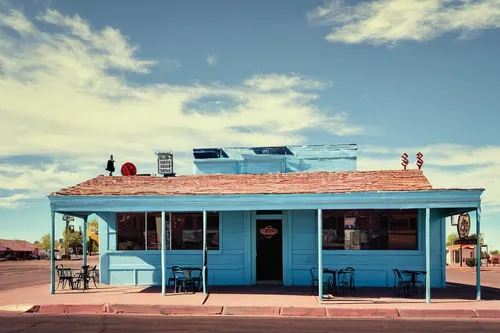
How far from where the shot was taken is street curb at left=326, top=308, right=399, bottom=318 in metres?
13.6

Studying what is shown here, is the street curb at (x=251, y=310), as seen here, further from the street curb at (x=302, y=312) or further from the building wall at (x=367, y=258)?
the building wall at (x=367, y=258)

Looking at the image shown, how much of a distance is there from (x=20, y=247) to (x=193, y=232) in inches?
2673

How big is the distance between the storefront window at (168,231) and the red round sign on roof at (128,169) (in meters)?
2.87

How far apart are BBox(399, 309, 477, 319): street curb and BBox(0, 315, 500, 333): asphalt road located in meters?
0.62

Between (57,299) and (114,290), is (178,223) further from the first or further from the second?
(57,299)

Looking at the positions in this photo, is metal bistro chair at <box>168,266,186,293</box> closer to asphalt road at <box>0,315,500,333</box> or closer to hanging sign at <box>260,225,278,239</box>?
hanging sign at <box>260,225,278,239</box>

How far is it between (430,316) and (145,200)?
8.62 meters

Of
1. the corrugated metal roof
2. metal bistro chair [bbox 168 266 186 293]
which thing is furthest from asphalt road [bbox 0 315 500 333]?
the corrugated metal roof

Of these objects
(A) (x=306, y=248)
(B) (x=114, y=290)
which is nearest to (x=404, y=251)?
(A) (x=306, y=248)

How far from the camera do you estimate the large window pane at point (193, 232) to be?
18844mm

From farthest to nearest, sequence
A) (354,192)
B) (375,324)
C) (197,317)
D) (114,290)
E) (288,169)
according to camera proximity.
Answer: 1. (288,169)
2. (114,290)
3. (354,192)
4. (197,317)
5. (375,324)

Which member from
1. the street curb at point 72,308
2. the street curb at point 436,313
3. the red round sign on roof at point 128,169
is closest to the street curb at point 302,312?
the street curb at point 436,313

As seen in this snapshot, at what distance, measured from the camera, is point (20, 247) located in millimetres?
78312

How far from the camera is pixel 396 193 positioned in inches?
599
